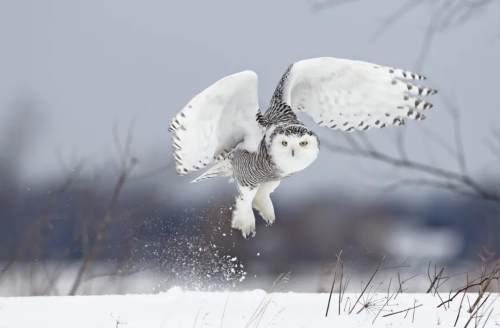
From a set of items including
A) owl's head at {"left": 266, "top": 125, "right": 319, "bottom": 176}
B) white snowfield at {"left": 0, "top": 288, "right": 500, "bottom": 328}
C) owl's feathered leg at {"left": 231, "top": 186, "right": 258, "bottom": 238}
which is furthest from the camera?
owl's feathered leg at {"left": 231, "top": 186, "right": 258, "bottom": 238}

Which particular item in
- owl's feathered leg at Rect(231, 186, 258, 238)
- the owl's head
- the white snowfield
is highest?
the owl's head

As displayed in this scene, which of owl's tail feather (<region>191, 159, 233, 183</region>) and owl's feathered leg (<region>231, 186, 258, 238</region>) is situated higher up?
owl's tail feather (<region>191, 159, 233, 183</region>)

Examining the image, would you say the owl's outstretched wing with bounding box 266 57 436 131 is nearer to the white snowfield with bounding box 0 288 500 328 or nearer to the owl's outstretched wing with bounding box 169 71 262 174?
the owl's outstretched wing with bounding box 169 71 262 174

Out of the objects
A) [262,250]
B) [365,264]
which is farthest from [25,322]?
[262,250]

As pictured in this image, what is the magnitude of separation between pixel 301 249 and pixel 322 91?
844cm

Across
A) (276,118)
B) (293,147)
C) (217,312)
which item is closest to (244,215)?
(276,118)

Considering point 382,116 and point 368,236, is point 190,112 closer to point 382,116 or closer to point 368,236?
point 382,116

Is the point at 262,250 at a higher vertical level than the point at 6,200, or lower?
lower

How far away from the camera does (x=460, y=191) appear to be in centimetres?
400

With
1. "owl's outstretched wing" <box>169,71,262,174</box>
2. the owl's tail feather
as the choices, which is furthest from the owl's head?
the owl's tail feather

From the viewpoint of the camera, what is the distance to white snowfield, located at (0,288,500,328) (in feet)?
12.3

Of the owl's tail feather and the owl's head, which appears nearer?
the owl's head

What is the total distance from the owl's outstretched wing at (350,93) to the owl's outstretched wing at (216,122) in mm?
247

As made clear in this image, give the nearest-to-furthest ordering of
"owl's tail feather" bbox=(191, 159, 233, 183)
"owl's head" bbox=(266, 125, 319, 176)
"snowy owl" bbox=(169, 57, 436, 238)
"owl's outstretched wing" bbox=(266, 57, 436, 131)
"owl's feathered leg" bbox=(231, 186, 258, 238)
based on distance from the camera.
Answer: "owl's head" bbox=(266, 125, 319, 176)
"snowy owl" bbox=(169, 57, 436, 238)
"owl's outstretched wing" bbox=(266, 57, 436, 131)
"owl's feathered leg" bbox=(231, 186, 258, 238)
"owl's tail feather" bbox=(191, 159, 233, 183)
